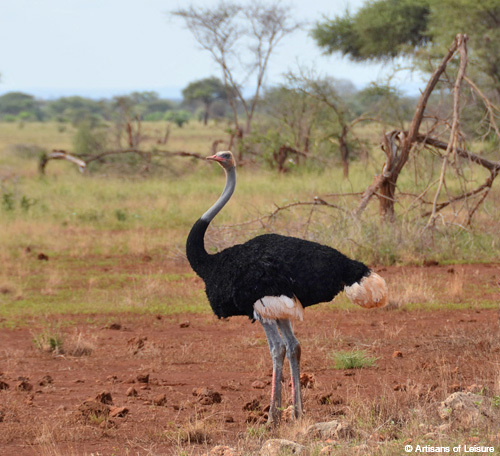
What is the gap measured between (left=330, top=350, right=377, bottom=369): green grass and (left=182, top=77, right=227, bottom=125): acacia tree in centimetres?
4406

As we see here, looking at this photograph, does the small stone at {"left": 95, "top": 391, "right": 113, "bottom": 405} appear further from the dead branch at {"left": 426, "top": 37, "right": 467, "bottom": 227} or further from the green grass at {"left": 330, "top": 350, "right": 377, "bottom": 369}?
the dead branch at {"left": 426, "top": 37, "right": 467, "bottom": 227}

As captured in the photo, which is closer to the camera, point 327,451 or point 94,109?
point 327,451

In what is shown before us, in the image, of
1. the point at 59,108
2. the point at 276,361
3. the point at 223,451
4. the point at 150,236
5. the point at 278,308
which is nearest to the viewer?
the point at 223,451

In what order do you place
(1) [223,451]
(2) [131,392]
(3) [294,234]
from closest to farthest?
(1) [223,451] < (2) [131,392] < (3) [294,234]

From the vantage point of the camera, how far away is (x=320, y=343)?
6.37 metres

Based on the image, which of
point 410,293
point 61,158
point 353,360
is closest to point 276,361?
point 353,360

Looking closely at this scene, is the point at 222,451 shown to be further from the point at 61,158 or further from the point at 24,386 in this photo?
the point at 61,158

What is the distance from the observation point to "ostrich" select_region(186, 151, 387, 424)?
4.32m

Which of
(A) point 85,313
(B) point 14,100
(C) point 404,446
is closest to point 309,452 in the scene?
(C) point 404,446

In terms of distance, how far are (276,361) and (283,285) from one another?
45 centimetres

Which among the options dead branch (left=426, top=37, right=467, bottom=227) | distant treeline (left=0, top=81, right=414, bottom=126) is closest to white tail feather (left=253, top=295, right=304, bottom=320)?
dead branch (left=426, top=37, right=467, bottom=227)

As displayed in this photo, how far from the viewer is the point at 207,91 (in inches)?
1972

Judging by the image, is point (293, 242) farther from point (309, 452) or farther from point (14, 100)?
point (14, 100)

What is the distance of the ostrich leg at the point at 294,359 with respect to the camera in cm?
443
